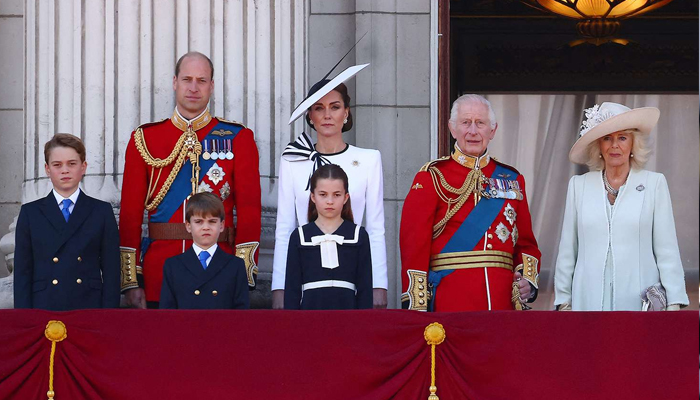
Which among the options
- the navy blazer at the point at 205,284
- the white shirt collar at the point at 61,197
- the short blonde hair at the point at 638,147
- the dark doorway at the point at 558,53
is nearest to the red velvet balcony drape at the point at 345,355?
the navy blazer at the point at 205,284

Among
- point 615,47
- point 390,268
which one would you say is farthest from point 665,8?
point 390,268

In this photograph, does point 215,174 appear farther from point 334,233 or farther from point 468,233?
point 468,233

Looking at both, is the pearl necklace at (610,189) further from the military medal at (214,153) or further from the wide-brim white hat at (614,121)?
the military medal at (214,153)

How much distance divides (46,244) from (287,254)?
3.41 ft

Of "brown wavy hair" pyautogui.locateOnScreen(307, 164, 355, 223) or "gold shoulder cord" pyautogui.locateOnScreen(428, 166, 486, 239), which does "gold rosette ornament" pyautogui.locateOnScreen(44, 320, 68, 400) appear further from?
"gold shoulder cord" pyautogui.locateOnScreen(428, 166, 486, 239)

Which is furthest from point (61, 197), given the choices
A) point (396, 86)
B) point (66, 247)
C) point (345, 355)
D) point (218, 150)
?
point (396, 86)

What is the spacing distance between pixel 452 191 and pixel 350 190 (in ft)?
1.55

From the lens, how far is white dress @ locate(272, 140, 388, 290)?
23.1 ft

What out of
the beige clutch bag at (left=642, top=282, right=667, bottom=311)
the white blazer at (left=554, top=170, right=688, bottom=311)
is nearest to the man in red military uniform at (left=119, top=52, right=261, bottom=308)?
the white blazer at (left=554, top=170, right=688, bottom=311)

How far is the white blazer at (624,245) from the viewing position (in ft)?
22.3

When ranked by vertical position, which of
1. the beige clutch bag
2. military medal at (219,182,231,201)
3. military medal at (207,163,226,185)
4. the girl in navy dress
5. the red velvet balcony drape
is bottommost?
the red velvet balcony drape

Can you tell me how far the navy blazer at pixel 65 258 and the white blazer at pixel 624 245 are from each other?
201 cm

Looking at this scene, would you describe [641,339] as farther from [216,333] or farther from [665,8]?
[665,8]

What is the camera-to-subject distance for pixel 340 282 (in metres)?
6.64
